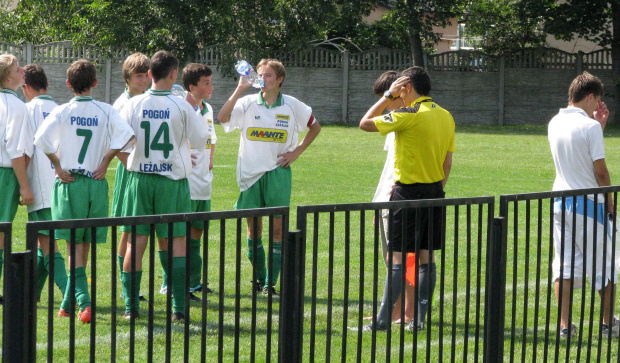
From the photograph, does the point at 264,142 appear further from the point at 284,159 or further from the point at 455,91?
the point at 455,91

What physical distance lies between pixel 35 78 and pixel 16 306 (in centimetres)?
377

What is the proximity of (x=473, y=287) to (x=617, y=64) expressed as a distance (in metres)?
25.1

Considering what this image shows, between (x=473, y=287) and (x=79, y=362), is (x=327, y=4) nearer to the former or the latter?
(x=473, y=287)

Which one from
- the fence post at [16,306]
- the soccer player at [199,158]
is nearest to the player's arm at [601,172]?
the soccer player at [199,158]

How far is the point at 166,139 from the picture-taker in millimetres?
5855

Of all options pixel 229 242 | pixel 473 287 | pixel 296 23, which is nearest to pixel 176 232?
pixel 473 287

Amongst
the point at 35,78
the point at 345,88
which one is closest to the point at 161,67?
the point at 35,78

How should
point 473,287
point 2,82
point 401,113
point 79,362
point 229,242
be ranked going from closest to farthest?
point 79,362 → point 401,113 → point 2,82 → point 473,287 → point 229,242

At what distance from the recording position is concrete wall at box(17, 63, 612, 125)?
2902cm

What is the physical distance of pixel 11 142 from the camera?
5.95 meters

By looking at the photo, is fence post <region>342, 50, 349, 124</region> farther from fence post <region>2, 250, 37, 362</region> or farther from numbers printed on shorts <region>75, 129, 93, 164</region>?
fence post <region>2, 250, 37, 362</region>

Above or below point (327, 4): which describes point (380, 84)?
below

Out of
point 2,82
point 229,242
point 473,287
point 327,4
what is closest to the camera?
point 2,82

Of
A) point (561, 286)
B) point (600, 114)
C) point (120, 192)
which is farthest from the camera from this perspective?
point (600, 114)
